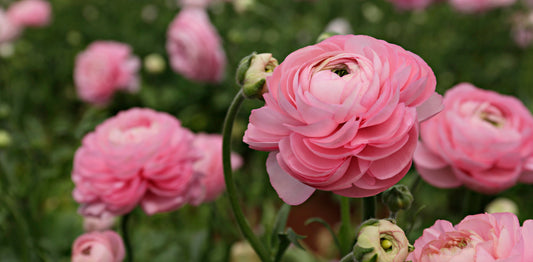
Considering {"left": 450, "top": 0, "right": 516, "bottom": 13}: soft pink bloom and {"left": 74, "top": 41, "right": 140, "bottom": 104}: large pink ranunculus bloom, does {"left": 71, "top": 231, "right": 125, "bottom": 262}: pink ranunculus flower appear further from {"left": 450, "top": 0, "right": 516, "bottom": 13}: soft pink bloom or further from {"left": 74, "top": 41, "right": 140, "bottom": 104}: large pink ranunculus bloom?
{"left": 450, "top": 0, "right": 516, "bottom": 13}: soft pink bloom

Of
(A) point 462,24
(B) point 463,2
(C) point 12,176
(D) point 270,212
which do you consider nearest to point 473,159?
(D) point 270,212

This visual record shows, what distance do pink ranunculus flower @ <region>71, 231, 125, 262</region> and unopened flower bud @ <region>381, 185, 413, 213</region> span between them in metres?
0.30

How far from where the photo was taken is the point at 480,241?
0.32m

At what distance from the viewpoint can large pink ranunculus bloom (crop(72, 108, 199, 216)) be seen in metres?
0.60

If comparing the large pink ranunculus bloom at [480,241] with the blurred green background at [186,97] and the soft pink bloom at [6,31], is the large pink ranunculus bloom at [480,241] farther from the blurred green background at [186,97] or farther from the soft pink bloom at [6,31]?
the soft pink bloom at [6,31]

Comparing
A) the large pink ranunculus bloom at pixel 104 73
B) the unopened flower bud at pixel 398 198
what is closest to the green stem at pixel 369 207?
the unopened flower bud at pixel 398 198

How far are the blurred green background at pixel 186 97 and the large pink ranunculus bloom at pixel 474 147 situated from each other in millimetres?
100

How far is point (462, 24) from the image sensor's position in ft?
7.23

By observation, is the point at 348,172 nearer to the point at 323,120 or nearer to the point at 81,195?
the point at 323,120

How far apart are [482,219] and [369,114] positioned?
11cm

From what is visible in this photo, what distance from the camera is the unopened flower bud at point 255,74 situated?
395 millimetres

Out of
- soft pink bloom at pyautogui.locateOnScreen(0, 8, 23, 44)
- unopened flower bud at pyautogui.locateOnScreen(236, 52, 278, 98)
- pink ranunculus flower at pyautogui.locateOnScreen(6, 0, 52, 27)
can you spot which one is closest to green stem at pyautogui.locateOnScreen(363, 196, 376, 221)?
unopened flower bud at pyautogui.locateOnScreen(236, 52, 278, 98)

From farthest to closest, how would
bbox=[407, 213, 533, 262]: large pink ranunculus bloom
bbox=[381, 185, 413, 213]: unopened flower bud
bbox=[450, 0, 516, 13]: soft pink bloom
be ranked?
bbox=[450, 0, 516, 13]: soft pink bloom → bbox=[381, 185, 413, 213]: unopened flower bud → bbox=[407, 213, 533, 262]: large pink ranunculus bloom

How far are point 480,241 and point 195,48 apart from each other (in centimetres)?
94
